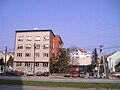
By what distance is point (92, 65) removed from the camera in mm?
98688

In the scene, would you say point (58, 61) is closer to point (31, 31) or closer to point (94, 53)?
point (31, 31)

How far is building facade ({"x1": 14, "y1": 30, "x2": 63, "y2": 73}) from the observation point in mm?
80250

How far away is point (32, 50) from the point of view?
81.7 m

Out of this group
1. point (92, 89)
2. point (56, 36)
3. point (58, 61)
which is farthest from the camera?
point (56, 36)

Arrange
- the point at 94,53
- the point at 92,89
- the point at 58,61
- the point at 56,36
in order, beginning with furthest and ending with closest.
→ the point at 94,53, the point at 56,36, the point at 58,61, the point at 92,89

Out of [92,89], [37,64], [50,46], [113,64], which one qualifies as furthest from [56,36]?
[92,89]

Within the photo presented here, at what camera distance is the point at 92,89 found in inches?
907

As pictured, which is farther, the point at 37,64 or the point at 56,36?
the point at 56,36

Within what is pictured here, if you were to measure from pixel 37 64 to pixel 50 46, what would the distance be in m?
7.95

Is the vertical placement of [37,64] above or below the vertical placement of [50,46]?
below

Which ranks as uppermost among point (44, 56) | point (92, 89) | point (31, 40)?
point (31, 40)

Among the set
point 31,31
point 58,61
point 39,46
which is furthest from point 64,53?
point 31,31

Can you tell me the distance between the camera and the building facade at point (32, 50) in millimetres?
80250

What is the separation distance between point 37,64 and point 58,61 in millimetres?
7409
